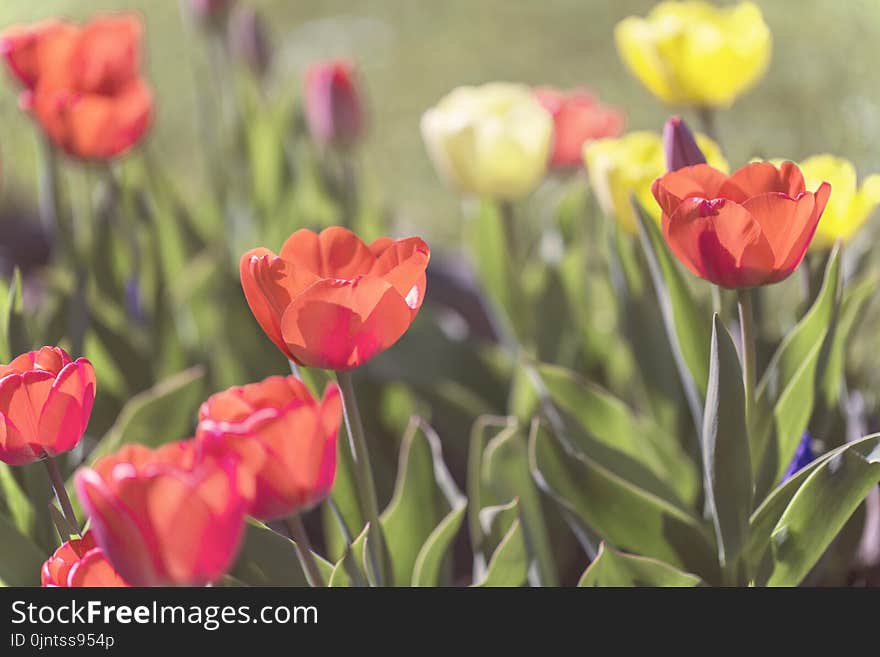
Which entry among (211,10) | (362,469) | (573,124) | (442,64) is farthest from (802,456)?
(442,64)

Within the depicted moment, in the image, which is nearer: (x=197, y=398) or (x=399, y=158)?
(x=197, y=398)

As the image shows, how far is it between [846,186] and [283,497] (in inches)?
16.0

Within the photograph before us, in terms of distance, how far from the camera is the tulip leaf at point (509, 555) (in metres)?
0.57

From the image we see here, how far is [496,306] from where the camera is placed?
1014 mm

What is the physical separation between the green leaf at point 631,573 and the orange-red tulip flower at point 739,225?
16 centimetres

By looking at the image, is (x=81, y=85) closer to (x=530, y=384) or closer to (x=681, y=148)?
(x=530, y=384)

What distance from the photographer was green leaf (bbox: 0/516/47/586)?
0.56 metres

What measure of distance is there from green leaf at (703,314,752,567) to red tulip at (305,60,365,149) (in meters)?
0.66

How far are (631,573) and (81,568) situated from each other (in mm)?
284

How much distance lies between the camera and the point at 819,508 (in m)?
0.54

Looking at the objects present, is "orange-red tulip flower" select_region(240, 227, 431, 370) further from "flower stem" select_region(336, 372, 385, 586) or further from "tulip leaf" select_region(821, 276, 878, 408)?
"tulip leaf" select_region(821, 276, 878, 408)

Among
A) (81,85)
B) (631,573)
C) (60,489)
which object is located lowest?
(631,573)
